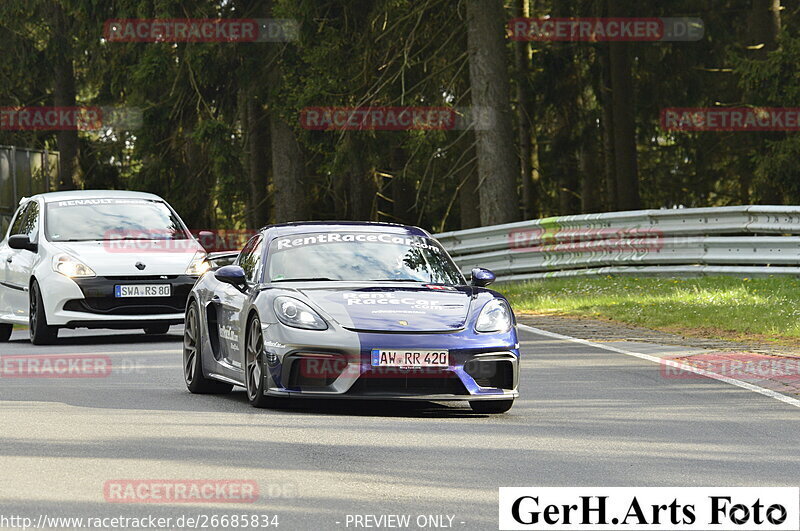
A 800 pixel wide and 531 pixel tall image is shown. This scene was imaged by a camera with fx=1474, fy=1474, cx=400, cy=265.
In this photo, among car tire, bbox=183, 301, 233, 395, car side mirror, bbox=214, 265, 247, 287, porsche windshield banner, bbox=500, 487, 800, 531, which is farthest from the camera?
car tire, bbox=183, 301, 233, 395

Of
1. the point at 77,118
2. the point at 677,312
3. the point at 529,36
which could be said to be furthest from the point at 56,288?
the point at 77,118

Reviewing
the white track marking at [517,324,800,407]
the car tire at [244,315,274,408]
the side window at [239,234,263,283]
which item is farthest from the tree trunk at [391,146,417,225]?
the car tire at [244,315,274,408]

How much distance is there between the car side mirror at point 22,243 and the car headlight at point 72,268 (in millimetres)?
727

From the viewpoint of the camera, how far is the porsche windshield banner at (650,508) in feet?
20.6

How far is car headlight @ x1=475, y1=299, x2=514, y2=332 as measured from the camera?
997 cm

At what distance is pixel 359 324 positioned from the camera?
381 inches

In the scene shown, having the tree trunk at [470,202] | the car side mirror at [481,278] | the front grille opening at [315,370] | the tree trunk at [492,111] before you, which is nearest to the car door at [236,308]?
the front grille opening at [315,370]

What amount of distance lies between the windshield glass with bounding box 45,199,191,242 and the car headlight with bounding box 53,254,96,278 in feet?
2.40

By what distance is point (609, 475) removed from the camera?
24.3 feet

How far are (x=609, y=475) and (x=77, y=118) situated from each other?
40390 mm

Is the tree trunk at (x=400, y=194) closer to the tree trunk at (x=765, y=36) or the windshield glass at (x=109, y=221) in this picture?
the tree trunk at (x=765, y=36)

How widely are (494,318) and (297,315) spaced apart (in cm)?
135

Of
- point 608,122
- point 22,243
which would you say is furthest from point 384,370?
point 608,122

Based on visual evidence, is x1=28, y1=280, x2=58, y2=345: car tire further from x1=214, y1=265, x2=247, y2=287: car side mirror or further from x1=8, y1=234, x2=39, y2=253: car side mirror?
x1=214, y1=265, x2=247, y2=287: car side mirror
